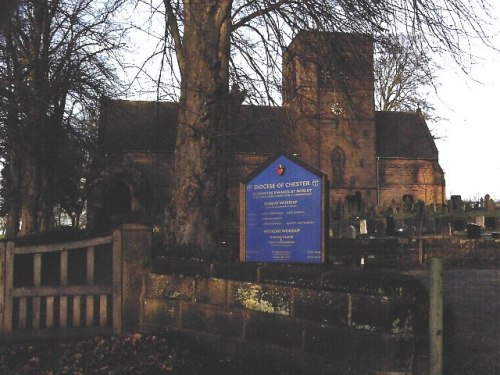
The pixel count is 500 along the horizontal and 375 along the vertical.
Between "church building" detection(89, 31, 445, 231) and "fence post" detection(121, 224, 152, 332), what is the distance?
192 cm

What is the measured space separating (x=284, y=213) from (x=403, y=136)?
174 feet

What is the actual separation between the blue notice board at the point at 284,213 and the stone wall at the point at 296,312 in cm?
41

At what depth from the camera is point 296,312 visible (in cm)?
547

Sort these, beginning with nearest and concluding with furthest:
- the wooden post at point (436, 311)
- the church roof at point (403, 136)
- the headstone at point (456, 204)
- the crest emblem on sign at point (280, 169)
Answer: the wooden post at point (436, 311) < the crest emblem on sign at point (280, 169) < the headstone at point (456, 204) < the church roof at point (403, 136)

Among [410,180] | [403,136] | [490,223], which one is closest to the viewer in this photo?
[490,223]

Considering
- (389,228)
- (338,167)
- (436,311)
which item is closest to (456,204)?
(389,228)

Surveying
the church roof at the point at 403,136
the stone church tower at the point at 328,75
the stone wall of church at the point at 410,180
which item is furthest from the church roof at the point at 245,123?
the church roof at the point at 403,136

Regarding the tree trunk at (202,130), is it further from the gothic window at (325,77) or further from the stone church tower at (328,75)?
the gothic window at (325,77)

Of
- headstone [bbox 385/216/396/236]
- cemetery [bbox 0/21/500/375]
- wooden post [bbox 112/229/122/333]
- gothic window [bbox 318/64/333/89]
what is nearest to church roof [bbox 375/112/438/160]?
headstone [bbox 385/216/396/236]

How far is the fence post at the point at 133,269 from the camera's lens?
683 cm

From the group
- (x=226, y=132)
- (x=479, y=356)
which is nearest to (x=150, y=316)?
(x=226, y=132)

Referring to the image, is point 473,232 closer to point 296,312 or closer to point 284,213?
point 284,213

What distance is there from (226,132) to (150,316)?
302 cm

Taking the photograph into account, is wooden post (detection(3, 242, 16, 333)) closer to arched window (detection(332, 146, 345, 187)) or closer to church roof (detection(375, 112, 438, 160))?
arched window (detection(332, 146, 345, 187))
